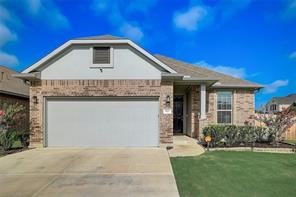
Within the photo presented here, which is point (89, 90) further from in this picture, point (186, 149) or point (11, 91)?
point (11, 91)

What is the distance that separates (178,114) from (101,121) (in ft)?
21.3

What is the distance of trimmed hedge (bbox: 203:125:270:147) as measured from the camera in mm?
12562

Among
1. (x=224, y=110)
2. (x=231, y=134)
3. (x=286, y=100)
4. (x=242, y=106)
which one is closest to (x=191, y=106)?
(x=224, y=110)

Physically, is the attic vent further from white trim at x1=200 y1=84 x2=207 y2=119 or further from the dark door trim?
the dark door trim

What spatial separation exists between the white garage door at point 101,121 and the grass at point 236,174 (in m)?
2.98

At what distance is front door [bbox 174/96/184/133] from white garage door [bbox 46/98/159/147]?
17.8 feet

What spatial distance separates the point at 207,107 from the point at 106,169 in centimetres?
954

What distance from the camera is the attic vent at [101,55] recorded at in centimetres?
1246

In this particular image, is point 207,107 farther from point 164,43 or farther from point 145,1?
point 164,43

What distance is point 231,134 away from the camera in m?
12.8

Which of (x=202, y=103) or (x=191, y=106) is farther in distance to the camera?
(x=191, y=106)

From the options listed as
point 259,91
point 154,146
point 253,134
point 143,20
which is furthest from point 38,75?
point 259,91

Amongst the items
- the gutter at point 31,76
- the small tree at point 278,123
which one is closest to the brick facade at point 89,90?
the gutter at point 31,76

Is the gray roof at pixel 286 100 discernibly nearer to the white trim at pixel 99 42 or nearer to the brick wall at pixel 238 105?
the brick wall at pixel 238 105
